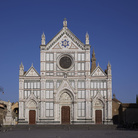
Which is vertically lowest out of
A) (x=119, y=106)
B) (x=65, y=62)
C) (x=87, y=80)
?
(x=119, y=106)

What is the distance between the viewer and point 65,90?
177 feet

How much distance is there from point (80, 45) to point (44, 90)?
34.7 ft

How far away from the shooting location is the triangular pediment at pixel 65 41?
180 ft

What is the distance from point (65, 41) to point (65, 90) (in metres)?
9.07

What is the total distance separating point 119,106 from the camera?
64625 mm

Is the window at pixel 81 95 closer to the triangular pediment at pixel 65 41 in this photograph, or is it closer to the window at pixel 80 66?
the window at pixel 80 66

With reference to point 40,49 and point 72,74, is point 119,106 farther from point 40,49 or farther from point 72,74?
point 40,49

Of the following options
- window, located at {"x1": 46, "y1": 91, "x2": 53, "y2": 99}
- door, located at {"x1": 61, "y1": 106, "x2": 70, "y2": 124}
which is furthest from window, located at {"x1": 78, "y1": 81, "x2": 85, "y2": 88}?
window, located at {"x1": 46, "y1": 91, "x2": 53, "y2": 99}

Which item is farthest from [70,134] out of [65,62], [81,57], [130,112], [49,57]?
[130,112]

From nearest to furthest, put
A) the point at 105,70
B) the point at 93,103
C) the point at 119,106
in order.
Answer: the point at 93,103
the point at 105,70
the point at 119,106

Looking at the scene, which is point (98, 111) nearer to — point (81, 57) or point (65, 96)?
point (65, 96)

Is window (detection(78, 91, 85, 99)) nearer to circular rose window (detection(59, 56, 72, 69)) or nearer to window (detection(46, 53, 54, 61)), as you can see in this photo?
circular rose window (detection(59, 56, 72, 69))

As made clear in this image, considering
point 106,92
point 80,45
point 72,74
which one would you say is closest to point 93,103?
point 106,92

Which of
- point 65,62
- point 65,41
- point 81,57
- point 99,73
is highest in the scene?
point 65,41
